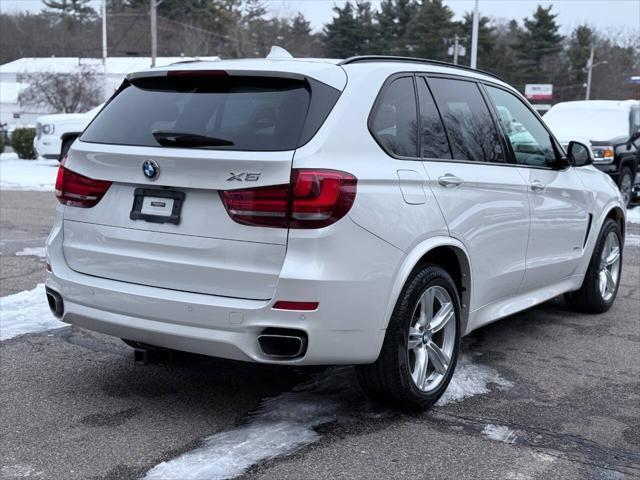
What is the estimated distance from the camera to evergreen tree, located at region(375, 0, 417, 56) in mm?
67062

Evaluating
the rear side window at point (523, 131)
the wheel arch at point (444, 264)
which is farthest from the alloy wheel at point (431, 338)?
the rear side window at point (523, 131)

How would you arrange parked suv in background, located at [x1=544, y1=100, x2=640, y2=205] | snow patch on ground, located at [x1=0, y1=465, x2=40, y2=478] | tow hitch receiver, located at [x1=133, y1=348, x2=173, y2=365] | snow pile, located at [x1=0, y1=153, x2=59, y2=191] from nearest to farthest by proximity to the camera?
snow patch on ground, located at [x1=0, y1=465, x2=40, y2=478] → tow hitch receiver, located at [x1=133, y1=348, x2=173, y2=365] → parked suv in background, located at [x1=544, y1=100, x2=640, y2=205] → snow pile, located at [x1=0, y1=153, x2=59, y2=191]

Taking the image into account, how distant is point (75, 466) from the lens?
338cm

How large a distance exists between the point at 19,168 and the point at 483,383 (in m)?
16.9

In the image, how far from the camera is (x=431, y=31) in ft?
214

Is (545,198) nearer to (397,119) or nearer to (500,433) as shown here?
(397,119)

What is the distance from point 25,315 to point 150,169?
8.57 feet

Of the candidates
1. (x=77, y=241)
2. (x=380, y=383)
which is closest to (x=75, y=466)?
(x=77, y=241)

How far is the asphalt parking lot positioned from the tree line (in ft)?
184

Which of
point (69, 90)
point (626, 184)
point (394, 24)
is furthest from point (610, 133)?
point (394, 24)

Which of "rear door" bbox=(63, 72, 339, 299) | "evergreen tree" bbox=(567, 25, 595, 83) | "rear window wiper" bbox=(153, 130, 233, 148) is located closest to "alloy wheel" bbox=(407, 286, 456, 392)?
"rear door" bbox=(63, 72, 339, 299)

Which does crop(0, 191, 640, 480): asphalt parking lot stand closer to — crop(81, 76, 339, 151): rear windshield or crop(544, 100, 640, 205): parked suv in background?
crop(81, 76, 339, 151): rear windshield

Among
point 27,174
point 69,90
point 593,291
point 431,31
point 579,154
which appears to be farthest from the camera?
point 431,31

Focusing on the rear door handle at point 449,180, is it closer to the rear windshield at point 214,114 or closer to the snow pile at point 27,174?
the rear windshield at point 214,114
